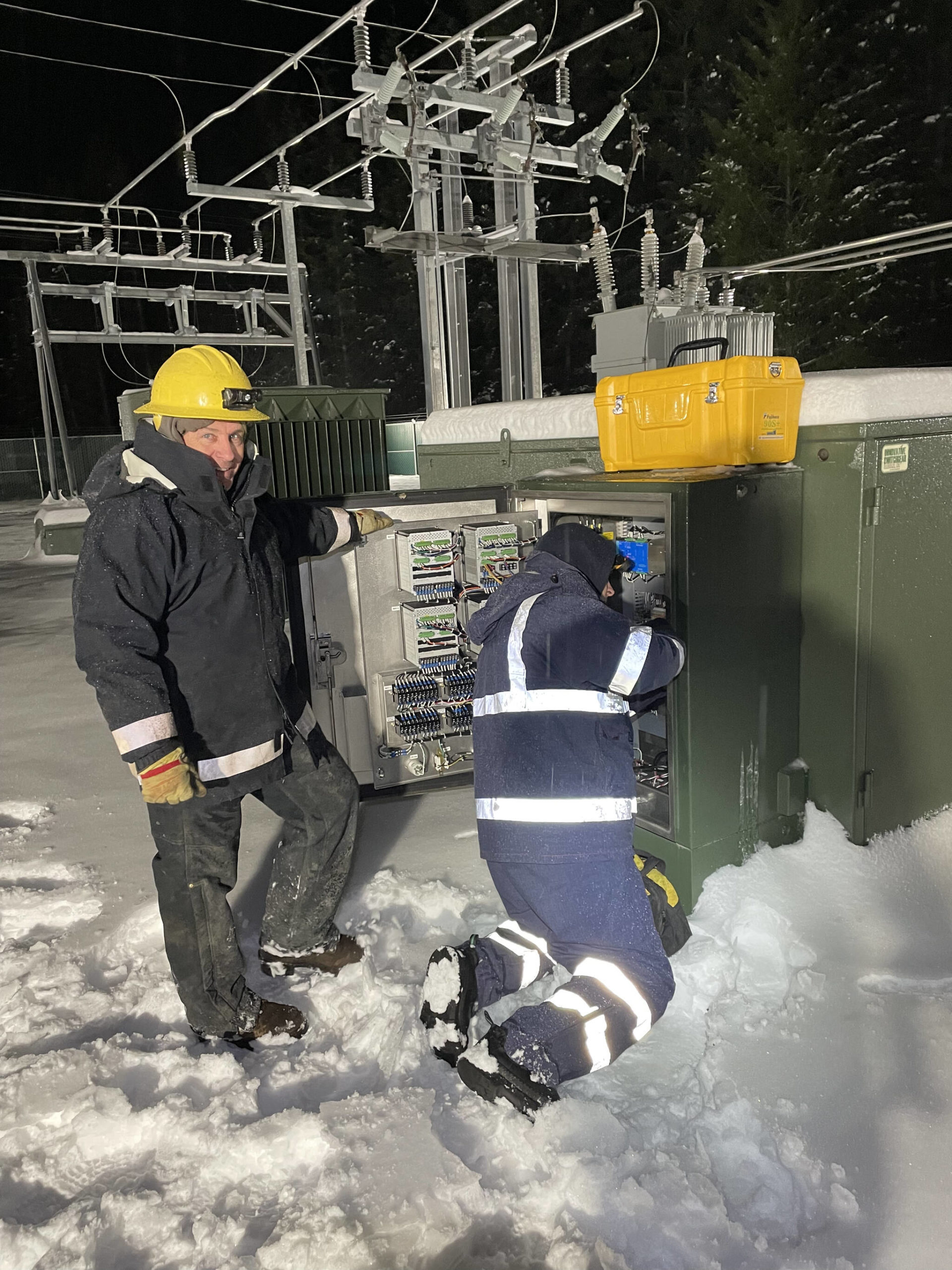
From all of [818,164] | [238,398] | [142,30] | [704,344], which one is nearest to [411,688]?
[238,398]

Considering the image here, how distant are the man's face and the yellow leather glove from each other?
29.6 inches

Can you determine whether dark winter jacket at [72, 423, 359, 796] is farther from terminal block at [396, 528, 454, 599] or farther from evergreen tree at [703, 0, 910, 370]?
evergreen tree at [703, 0, 910, 370]

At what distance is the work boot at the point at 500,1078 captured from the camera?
2.02 meters

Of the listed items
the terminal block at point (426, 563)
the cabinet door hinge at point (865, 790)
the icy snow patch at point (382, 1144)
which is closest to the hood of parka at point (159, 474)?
the terminal block at point (426, 563)

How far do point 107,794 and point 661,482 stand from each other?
3.23 m

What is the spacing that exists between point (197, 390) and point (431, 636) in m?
1.62

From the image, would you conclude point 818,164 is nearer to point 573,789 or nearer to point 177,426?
point 177,426

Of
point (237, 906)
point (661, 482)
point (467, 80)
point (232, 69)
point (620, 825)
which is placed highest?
point (232, 69)

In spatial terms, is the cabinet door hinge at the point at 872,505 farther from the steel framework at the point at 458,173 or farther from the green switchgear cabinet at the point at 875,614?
the steel framework at the point at 458,173

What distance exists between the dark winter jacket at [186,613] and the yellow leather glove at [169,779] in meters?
0.05

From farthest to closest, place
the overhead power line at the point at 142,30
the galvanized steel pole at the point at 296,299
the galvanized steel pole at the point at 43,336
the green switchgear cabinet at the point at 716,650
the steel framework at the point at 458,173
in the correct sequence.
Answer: the overhead power line at the point at 142,30
the galvanized steel pole at the point at 43,336
the galvanized steel pole at the point at 296,299
the steel framework at the point at 458,173
the green switchgear cabinet at the point at 716,650

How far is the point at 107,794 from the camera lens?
435cm

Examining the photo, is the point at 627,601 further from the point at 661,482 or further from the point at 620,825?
the point at 620,825

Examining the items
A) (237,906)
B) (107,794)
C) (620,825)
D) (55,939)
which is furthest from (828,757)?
(107,794)
